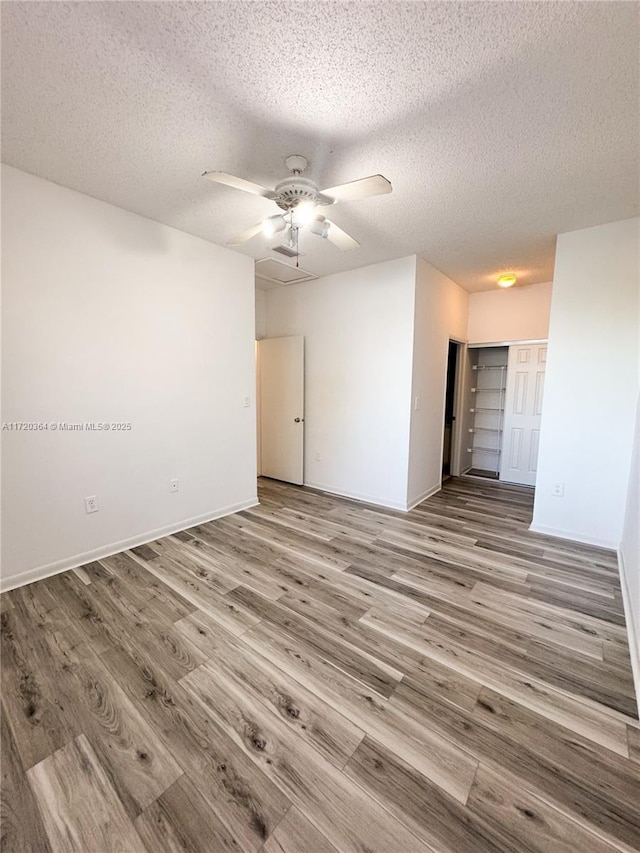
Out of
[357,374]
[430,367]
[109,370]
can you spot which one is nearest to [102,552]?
[109,370]

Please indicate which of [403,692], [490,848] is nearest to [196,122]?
[403,692]

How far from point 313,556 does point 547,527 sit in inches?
87.8

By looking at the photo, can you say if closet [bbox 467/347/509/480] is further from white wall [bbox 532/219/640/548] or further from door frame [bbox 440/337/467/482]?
white wall [bbox 532/219/640/548]

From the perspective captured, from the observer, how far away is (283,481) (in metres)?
4.93

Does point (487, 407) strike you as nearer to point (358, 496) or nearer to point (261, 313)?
point (358, 496)

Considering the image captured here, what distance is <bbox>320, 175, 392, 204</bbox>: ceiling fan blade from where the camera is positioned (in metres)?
1.63

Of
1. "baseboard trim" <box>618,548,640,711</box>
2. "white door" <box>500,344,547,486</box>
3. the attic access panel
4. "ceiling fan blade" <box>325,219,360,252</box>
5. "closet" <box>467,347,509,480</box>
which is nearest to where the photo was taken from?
"baseboard trim" <box>618,548,640,711</box>

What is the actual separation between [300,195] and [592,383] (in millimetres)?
2775

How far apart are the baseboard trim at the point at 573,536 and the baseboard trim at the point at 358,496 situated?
1.26 m

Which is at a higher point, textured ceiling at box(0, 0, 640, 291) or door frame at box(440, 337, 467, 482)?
textured ceiling at box(0, 0, 640, 291)

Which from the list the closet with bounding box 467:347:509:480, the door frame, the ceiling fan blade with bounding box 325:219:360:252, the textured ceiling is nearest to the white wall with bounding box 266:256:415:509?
the textured ceiling

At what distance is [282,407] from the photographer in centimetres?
480

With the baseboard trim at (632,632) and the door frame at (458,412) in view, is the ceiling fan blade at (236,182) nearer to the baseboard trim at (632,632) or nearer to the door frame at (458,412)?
the baseboard trim at (632,632)

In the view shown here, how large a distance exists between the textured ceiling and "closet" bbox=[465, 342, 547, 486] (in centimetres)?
227
